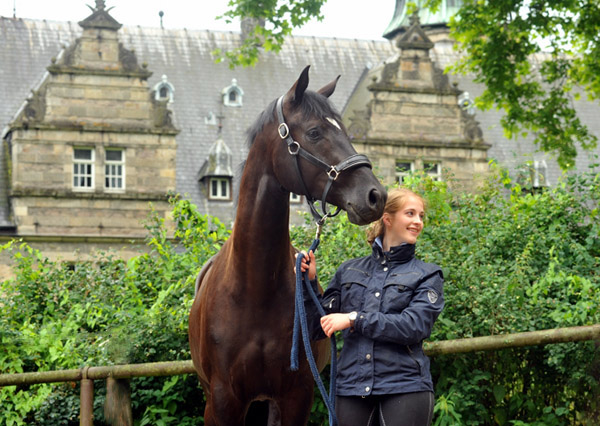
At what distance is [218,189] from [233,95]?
405 centimetres

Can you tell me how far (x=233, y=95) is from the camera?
1239 inches

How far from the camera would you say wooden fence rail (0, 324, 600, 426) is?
5.62m

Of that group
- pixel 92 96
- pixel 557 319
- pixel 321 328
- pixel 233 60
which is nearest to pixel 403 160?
pixel 92 96

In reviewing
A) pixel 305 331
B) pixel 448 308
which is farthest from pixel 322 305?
pixel 448 308

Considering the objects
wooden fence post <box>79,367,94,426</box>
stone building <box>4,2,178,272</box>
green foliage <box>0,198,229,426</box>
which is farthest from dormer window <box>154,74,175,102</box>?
wooden fence post <box>79,367,94,426</box>

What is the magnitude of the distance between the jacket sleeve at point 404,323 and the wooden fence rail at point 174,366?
177cm

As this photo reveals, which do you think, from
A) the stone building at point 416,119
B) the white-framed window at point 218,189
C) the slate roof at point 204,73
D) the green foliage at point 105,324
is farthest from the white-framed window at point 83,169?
the green foliage at point 105,324

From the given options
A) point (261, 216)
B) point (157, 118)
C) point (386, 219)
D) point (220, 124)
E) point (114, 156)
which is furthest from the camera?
point (220, 124)

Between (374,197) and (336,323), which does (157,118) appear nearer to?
(374,197)

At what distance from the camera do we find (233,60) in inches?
674

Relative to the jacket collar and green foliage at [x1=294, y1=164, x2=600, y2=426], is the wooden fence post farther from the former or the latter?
the jacket collar

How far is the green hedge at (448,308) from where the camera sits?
614 centimetres

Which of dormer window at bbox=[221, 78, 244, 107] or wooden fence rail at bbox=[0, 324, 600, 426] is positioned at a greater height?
dormer window at bbox=[221, 78, 244, 107]

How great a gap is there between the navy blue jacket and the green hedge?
1.94 m
